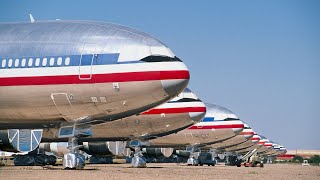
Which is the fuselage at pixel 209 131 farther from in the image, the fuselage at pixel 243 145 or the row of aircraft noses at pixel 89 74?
the row of aircraft noses at pixel 89 74

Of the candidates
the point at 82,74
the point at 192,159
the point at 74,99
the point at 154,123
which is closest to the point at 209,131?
the point at 192,159

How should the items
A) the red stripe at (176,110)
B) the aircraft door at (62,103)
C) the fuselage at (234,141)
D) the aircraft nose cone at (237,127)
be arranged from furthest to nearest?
1. the fuselage at (234,141)
2. the aircraft nose cone at (237,127)
3. the red stripe at (176,110)
4. the aircraft door at (62,103)

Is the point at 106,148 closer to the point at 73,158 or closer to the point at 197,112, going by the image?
the point at 197,112

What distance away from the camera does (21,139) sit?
37969 millimetres

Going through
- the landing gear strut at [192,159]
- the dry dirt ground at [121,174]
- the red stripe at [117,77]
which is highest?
the red stripe at [117,77]

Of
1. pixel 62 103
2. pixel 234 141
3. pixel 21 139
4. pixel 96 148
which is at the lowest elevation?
pixel 21 139

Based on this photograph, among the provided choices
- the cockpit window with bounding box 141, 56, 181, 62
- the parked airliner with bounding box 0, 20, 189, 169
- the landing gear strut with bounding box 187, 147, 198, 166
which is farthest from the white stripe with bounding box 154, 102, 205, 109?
the cockpit window with bounding box 141, 56, 181, 62

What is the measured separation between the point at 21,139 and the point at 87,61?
751 centimetres

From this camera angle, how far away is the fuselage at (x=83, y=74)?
33062 millimetres

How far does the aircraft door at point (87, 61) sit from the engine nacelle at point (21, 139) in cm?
586

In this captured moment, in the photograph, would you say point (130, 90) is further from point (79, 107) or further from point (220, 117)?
point (220, 117)

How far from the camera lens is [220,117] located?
76.2 meters

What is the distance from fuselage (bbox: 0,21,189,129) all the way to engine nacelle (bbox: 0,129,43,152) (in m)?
1.70

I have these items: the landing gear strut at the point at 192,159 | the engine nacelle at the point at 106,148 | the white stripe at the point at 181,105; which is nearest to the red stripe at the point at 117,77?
the white stripe at the point at 181,105
